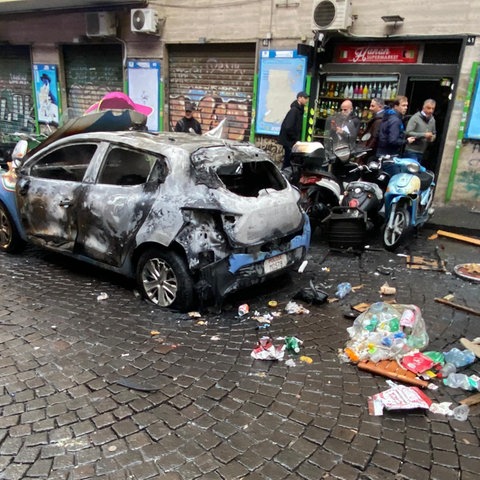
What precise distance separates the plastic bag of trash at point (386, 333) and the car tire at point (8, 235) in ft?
14.5

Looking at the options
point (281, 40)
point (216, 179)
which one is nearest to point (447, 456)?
point (216, 179)

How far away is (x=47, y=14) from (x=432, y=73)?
1169cm

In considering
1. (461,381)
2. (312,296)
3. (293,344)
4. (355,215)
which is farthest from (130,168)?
(461,381)

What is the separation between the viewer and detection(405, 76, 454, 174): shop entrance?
8695 mm

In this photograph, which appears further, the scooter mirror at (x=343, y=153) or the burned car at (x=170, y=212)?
the scooter mirror at (x=343, y=153)

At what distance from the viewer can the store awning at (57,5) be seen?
11.9 meters

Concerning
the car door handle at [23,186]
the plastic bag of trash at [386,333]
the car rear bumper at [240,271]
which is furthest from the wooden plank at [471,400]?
the car door handle at [23,186]

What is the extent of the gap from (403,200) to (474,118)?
3.09m

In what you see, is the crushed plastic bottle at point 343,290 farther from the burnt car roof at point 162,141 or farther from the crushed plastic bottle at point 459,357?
the burnt car roof at point 162,141

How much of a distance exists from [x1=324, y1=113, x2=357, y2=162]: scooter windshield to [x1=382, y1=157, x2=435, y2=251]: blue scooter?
0.87m

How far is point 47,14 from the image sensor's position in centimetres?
1407

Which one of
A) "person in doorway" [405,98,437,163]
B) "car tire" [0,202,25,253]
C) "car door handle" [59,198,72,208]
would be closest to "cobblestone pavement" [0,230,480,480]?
"car door handle" [59,198,72,208]

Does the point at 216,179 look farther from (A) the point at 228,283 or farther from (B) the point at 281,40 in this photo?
(B) the point at 281,40

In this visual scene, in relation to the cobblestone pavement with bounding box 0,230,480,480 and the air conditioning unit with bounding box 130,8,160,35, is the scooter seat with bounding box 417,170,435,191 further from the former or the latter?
the air conditioning unit with bounding box 130,8,160,35
